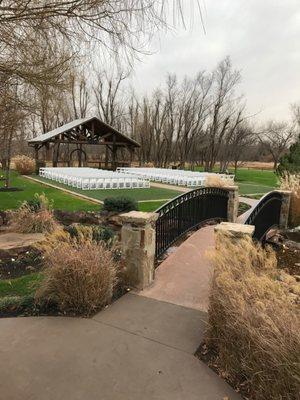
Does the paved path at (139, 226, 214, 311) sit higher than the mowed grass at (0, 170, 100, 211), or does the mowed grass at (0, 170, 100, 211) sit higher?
the mowed grass at (0, 170, 100, 211)

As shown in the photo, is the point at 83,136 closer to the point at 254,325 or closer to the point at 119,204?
the point at 119,204

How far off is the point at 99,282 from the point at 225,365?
1.85 m

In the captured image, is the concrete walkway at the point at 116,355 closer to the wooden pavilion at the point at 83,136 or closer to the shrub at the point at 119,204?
the shrub at the point at 119,204

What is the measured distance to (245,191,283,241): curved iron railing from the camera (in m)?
8.04

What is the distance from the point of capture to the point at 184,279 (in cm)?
543

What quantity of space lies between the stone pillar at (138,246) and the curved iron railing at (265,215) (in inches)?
124

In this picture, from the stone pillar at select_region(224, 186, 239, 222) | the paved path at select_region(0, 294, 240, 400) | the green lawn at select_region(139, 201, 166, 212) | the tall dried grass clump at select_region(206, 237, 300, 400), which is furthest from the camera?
the green lawn at select_region(139, 201, 166, 212)

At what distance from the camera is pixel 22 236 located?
27.1 feet

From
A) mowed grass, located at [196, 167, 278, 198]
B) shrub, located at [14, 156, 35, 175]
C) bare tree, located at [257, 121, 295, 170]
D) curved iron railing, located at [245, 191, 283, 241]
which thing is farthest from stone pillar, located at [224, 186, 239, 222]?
bare tree, located at [257, 121, 295, 170]

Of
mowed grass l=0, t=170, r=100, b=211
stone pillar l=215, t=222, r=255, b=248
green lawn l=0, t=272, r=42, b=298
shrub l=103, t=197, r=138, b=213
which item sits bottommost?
green lawn l=0, t=272, r=42, b=298

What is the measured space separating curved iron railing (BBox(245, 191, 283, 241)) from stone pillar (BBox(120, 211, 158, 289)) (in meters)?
3.15

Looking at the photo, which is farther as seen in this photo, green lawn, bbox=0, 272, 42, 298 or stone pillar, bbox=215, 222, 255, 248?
green lawn, bbox=0, 272, 42, 298

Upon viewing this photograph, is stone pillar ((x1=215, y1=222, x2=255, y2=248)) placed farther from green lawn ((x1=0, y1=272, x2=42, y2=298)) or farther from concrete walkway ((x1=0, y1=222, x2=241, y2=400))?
green lawn ((x1=0, y1=272, x2=42, y2=298))

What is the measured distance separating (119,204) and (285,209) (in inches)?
215
